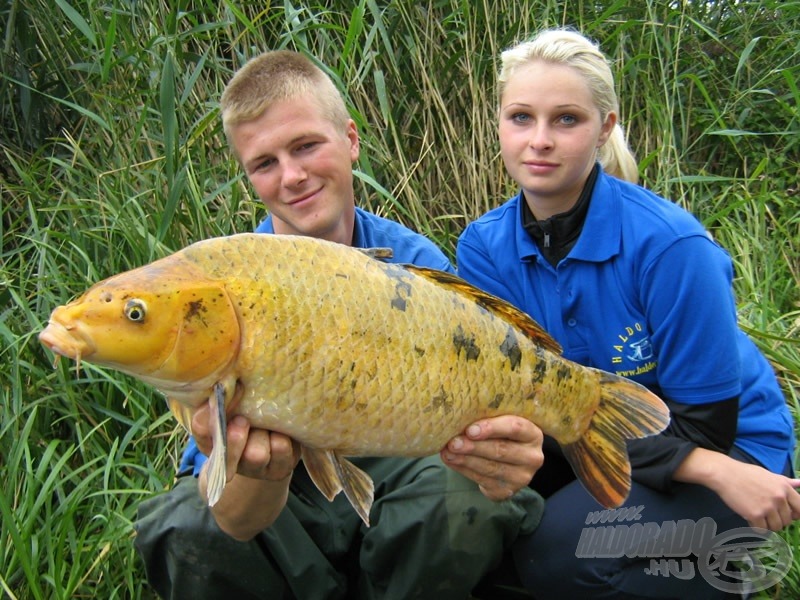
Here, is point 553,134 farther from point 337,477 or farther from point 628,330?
point 337,477

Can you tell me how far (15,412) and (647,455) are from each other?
1474 mm

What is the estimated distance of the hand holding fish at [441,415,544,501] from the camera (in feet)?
4.33

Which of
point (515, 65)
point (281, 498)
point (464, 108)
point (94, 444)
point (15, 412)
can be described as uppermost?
point (515, 65)

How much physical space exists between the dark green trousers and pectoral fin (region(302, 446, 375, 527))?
35cm

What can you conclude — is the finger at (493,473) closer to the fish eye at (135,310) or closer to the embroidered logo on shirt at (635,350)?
the embroidered logo on shirt at (635,350)

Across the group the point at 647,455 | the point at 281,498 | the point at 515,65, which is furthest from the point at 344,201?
the point at 647,455

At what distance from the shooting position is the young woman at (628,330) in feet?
5.27

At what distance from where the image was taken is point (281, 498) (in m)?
1.47

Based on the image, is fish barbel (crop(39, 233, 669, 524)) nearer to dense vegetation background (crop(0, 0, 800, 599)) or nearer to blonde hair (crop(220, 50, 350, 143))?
→ blonde hair (crop(220, 50, 350, 143))

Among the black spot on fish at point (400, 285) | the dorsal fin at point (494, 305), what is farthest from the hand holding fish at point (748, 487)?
the black spot on fish at point (400, 285)

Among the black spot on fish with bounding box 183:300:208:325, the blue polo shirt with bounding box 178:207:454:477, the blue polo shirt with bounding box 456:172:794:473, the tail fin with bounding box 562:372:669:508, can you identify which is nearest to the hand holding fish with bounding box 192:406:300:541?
the black spot on fish with bounding box 183:300:208:325

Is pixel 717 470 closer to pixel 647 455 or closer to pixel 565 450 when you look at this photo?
pixel 647 455

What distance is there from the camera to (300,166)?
69.9 inches

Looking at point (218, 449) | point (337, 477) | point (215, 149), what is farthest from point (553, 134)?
point (215, 149)
